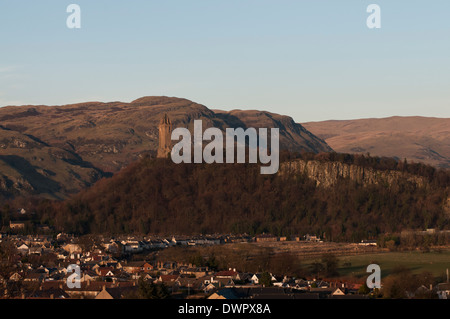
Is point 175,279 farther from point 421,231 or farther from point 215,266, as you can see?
point 421,231

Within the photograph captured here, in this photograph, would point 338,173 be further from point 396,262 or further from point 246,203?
point 396,262

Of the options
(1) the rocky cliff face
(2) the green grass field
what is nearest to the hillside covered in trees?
(1) the rocky cliff face

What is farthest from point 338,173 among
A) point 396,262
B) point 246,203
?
point 396,262

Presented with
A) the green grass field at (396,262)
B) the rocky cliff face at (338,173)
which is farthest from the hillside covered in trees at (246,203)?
the green grass field at (396,262)

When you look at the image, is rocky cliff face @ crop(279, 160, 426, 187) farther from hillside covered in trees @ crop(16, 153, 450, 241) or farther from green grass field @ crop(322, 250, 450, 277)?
green grass field @ crop(322, 250, 450, 277)

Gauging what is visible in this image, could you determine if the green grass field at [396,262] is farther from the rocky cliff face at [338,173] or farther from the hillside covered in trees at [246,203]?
the rocky cliff face at [338,173]

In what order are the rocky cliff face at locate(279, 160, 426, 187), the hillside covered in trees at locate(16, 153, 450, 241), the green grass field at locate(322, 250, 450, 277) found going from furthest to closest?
the rocky cliff face at locate(279, 160, 426, 187) < the hillside covered in trees at locate(16, 153, 450, 241) < the green grass field at locate(322, 250, 450, 277)
